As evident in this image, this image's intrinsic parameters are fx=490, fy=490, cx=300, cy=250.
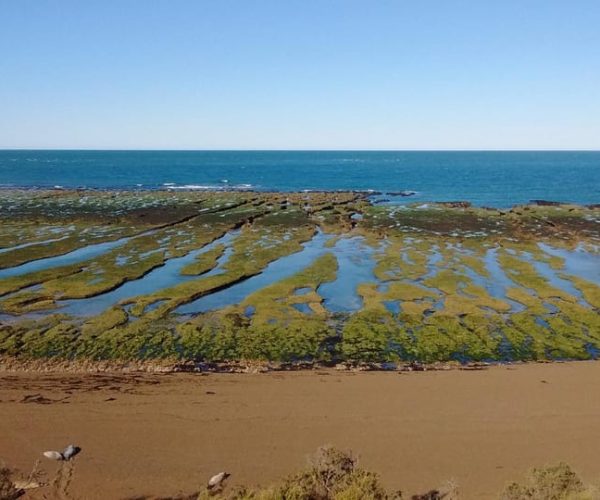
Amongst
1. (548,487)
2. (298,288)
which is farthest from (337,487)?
(298,288)

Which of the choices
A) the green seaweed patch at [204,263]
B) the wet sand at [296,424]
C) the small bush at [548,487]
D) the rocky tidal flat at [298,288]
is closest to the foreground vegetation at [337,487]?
the small bush at [548,487]

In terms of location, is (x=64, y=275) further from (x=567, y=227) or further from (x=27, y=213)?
(x=567, y=227)

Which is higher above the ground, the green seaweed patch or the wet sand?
the green seaweed patch

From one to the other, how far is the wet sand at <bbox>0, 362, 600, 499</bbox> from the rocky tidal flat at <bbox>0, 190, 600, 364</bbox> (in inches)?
127

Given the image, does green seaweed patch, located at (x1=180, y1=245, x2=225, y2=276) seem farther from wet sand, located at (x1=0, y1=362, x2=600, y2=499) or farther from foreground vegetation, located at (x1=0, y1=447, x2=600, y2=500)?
foreground vegetation, located at (x1=0, y1=447, x2=600, y2=500)

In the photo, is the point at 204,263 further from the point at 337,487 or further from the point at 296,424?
the point at 337,487

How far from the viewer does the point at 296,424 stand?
67.2 feet

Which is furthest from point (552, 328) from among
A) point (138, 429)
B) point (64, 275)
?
point (64, 275)

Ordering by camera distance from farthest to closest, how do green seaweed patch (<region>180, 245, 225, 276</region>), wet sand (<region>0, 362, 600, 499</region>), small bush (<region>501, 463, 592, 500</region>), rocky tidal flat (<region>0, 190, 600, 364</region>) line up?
green seaweed patch (<region>180, 245, 225, 276</region>)
rocky tidal flat (<region>0, 190, 600, 364</region>)
wet sand (<region>0, 362, 600, 499</region>)
small bush (<region>501, 463, 592, 500</region>)

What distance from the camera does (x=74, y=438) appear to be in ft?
62.3

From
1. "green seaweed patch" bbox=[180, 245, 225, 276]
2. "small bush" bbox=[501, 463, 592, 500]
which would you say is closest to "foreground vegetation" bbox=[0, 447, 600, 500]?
"small bush" bbox=[501, 463, 592, 500]

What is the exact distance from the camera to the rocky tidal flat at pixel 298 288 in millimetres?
Answer: 28703

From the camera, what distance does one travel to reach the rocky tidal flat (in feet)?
94.2

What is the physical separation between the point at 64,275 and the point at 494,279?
37.8m
